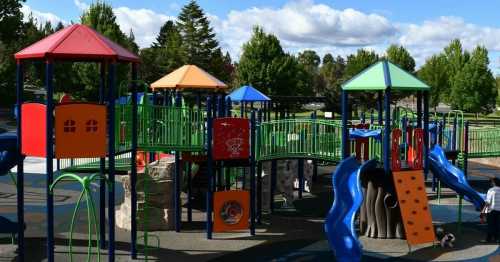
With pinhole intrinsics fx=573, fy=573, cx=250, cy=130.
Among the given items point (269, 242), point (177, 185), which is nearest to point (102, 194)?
point (177, 185)

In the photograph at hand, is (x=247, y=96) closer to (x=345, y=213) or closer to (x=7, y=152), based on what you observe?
(x=345, y=213)

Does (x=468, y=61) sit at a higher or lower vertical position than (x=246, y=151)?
higher

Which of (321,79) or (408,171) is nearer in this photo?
(408,171)

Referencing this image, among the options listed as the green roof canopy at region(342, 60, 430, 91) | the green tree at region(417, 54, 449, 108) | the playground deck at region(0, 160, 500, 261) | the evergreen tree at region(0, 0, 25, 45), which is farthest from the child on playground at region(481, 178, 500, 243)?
the green tree at region(417, 54, 449, 108)

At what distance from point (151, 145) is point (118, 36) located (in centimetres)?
3576

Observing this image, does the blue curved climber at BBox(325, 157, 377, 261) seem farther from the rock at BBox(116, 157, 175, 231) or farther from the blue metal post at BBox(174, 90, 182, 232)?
the rock at BBox(116, 157, 175, 231)

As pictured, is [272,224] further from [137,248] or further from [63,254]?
[63,254]

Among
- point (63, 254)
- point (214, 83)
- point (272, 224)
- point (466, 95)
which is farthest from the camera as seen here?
point (466, 95)

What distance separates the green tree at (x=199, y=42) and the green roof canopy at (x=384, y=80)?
50522mm

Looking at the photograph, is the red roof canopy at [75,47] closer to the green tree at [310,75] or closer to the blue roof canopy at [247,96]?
the blue roof canopy at [247,96]

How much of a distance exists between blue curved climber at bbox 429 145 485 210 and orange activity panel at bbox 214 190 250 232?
495cm

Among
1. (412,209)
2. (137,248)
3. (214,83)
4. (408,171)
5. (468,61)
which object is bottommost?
(137,248)

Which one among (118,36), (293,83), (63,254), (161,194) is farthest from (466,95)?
(63,254)

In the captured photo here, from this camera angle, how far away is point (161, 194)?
1489 centimetres
